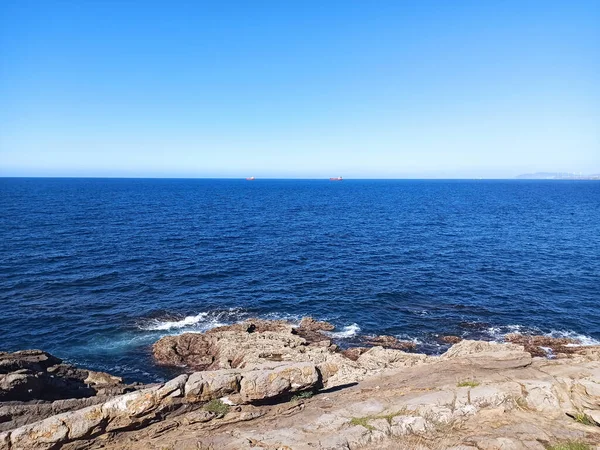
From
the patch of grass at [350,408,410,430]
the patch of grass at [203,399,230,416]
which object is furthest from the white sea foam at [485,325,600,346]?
the patch of grass at [203,399,230,416]

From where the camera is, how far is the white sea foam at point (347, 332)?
40062 mm

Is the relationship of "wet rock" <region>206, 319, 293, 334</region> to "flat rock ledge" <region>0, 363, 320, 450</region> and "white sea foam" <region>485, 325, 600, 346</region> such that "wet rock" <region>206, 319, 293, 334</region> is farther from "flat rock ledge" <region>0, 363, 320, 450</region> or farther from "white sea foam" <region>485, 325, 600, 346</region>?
"white sea foam" <region>485, 325, 600, 346</region>

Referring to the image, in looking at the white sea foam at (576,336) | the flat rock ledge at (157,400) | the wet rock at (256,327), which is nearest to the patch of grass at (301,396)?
the flat rock ledge at (157,400)

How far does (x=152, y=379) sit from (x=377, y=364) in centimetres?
1971

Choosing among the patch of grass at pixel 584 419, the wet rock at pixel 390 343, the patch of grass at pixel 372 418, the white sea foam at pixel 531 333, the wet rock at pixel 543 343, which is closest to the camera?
the patch of grass at pixel 584 419

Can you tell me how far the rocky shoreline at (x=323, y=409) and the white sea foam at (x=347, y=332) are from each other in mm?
15039

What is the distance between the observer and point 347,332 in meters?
41.0

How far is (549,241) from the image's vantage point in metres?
81.0

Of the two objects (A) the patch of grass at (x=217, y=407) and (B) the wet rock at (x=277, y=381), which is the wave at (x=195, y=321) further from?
(B) the wet rock at (x=277, y=381)

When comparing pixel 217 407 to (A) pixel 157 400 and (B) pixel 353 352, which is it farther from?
(B) pixel 353 352

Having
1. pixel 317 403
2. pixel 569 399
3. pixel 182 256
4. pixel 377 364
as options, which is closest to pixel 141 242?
pixel 182 256

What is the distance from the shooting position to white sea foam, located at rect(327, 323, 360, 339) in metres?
40.1

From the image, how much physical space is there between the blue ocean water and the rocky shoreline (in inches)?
584

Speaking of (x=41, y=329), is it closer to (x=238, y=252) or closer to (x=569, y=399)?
(x=238, y=252)
